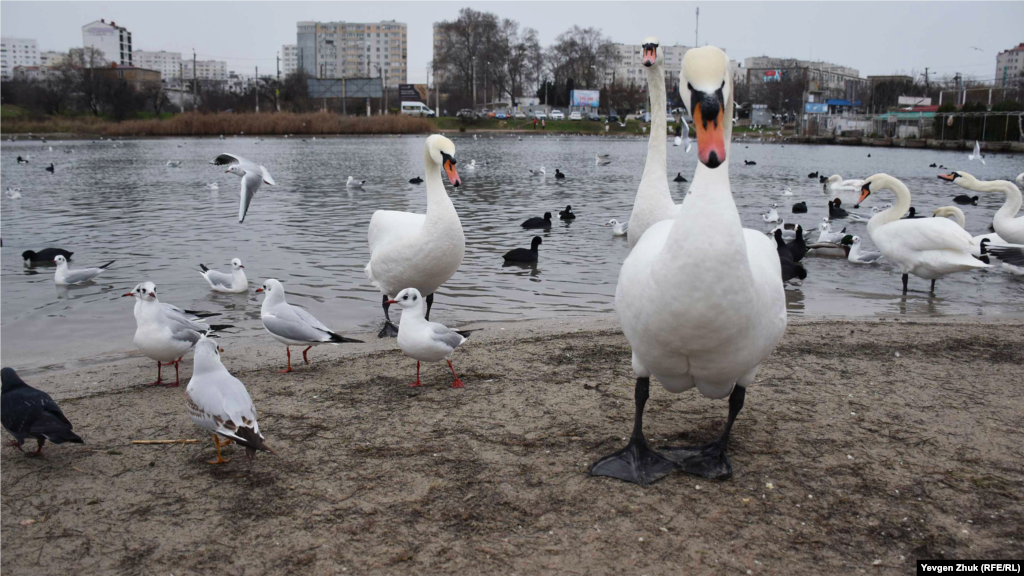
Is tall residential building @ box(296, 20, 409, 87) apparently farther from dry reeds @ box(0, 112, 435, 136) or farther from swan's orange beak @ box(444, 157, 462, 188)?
swan's orange beak @ box(444, 157, 462, 188)

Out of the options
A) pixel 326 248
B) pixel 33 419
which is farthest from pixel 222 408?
pixel 326 248

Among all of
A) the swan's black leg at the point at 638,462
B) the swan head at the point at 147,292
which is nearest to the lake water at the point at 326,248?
the swan head at the point at 147,292

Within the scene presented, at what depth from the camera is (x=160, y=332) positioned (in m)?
5.28

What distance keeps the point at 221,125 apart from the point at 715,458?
197 feet

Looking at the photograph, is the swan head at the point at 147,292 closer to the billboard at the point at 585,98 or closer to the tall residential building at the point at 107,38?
the billboard at the point at 585,98

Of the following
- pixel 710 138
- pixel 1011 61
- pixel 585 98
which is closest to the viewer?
pixel 710 138

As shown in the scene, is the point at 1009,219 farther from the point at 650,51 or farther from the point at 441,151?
the point at 441,151

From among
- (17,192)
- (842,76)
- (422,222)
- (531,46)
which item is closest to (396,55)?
(531,46)

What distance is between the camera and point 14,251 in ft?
39.5

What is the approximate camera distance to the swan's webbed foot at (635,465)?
3428 millimetres

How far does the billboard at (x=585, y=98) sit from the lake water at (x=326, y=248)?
7629 centimetres

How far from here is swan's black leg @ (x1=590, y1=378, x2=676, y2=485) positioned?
3.43m

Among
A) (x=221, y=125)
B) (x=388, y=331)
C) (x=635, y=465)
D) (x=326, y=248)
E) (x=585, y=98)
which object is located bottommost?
(x=388, y=331)

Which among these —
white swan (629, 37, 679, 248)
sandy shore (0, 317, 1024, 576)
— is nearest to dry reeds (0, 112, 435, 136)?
white swan (629, 37, 679, 248)
